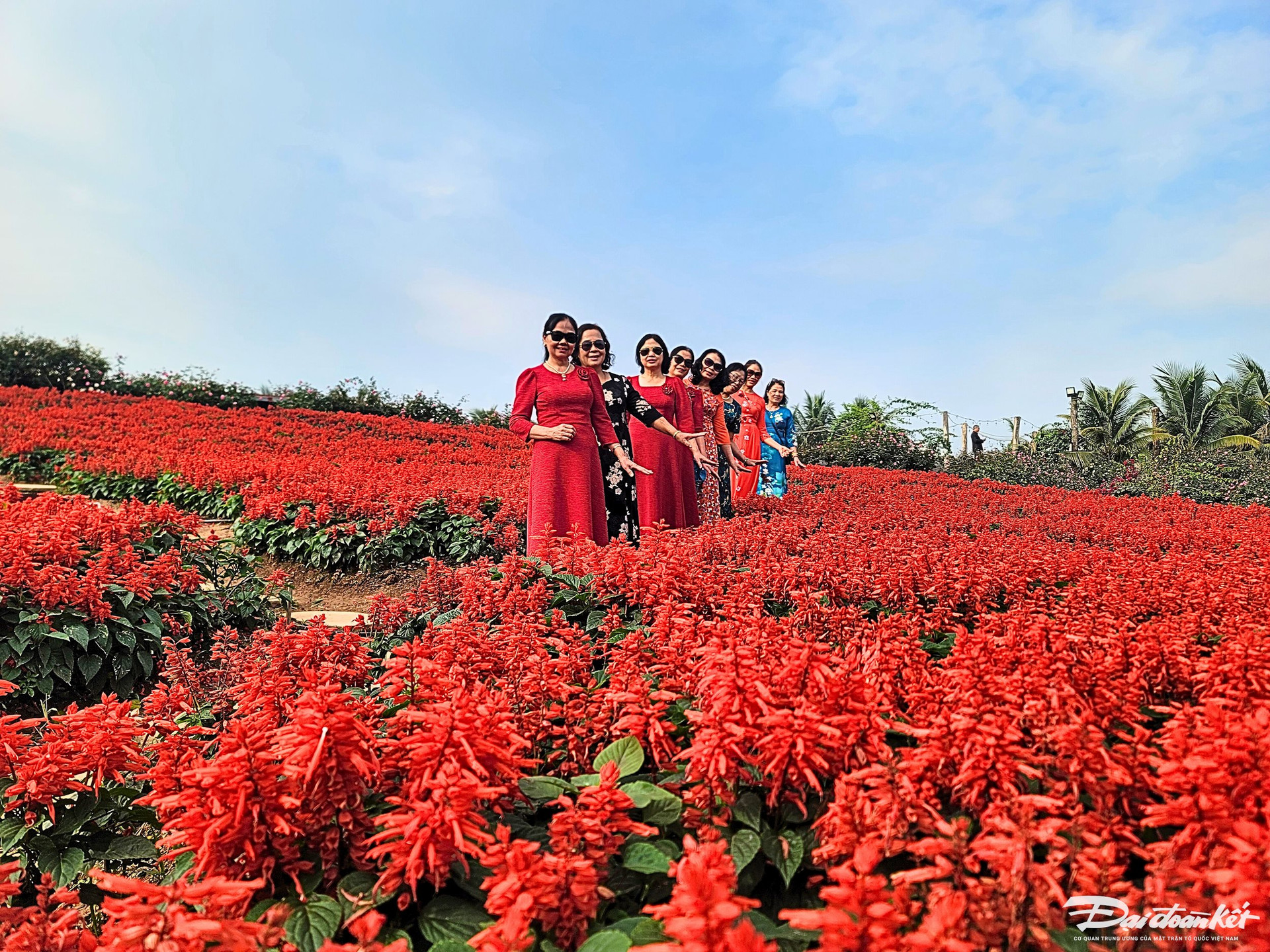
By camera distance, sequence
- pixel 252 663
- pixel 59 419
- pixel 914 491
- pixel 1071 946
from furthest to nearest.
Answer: pixel 59 419, pixel 914 491, pixel 252 663, pixel 1071 946

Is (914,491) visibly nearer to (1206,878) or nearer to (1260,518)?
(1260,518)

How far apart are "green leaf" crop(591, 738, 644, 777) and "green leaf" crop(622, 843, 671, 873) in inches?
8.4

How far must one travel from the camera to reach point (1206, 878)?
3.48 ft

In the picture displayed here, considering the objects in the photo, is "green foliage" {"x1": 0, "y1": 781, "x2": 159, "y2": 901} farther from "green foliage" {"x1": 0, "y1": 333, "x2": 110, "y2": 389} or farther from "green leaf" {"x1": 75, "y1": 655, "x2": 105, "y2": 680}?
"green foliage" {"x1": 0, "y1": 333, "x2": 110, "y2": 389}

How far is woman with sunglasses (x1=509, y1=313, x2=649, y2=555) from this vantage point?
5.87 m

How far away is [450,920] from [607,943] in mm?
333

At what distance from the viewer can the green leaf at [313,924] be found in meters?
1.38

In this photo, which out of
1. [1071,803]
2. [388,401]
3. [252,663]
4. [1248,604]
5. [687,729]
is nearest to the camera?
[1071,803]

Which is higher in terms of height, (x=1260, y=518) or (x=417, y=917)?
(x=1260, y=518)

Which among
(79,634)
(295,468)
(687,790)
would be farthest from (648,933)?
(295,468)

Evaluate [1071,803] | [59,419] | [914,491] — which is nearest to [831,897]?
[1071,803]

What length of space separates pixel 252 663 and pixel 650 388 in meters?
4.99

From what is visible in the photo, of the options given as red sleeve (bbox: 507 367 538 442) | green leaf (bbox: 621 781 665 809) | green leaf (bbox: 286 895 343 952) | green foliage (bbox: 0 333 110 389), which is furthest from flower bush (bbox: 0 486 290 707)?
green foliage (bbox: 0 333 110 389)

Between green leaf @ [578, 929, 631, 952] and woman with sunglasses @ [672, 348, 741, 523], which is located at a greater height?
woman with sunglasses @ [672, 348, 741, 523]
